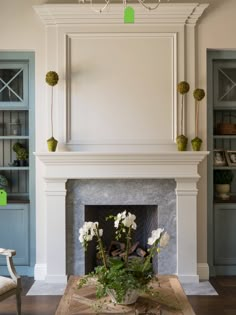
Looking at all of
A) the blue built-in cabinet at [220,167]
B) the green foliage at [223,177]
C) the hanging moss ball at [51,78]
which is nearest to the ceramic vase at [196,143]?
the blue built-in cabinet at [220,167]

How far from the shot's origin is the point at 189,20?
4453mm

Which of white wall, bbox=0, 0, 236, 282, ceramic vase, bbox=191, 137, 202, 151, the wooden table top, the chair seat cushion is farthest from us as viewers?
white wall, bbox=0, 0, 236, 282

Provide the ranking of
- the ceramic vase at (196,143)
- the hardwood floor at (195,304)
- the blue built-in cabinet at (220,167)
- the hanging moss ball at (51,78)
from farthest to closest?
the blue built-in cabinet at (220,167)
the ceramic vase at (196,143)
the hanging moss ball at (51,78)
the hardwood floor at (195,304)

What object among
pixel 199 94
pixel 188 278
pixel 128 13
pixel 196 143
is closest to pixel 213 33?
pixel 199 94

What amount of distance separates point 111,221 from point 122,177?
81cm

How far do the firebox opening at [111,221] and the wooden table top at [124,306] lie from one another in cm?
168

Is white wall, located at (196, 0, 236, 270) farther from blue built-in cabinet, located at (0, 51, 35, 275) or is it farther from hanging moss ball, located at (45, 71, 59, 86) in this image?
blue built-in cabinet, located at (0, 51, 35, 275)

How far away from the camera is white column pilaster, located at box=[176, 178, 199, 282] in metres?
4.41

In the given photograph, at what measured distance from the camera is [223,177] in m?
4.81

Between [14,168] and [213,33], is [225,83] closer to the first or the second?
[213,33]

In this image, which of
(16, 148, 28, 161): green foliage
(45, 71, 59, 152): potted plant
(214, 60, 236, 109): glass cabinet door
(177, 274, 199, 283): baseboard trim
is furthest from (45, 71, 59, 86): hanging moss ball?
(177, 274, 199, 283): baseboard trim

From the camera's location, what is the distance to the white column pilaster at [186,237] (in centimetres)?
441

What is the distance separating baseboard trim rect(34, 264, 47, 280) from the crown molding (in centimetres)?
247

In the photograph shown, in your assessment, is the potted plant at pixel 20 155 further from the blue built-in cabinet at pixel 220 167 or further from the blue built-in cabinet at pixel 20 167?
the blue built-in cabinet at pixel 220 167
